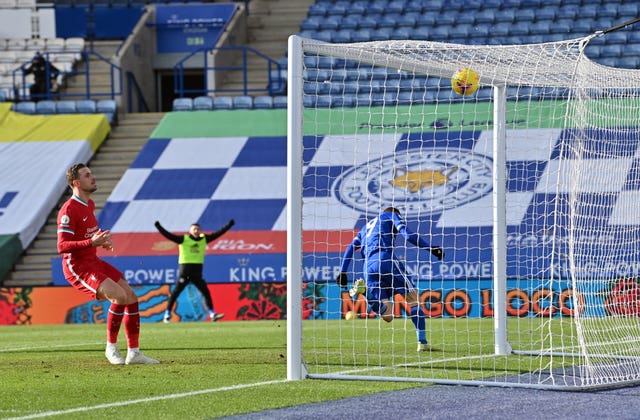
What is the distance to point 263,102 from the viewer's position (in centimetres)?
2659

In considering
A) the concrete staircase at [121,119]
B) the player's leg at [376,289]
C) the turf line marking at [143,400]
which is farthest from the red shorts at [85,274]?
the concrete staircase at [121,119]

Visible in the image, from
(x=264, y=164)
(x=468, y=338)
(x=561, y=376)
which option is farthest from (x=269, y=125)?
(x=561, y=376)

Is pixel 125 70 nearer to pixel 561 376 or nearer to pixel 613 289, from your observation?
pixel 613 289

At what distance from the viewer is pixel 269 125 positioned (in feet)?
84.5

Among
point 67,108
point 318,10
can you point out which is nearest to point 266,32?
point 318,10

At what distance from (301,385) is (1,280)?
601 inches

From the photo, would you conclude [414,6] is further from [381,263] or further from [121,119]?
[381,263]

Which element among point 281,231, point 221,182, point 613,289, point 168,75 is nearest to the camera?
point 613,289

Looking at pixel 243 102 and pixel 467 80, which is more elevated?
pixel 467 80

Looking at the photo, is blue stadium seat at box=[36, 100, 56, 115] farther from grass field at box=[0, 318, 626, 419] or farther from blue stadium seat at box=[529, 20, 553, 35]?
grass field at box=[0, 318, 626, 419]

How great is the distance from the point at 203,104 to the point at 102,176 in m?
2.93

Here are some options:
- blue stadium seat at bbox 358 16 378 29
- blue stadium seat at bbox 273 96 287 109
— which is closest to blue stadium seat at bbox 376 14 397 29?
blue stadium seat at bbox 358 16 378 29

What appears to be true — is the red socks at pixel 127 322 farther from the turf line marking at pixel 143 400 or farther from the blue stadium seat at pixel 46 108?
the blue stadium seat at pixel 46 108

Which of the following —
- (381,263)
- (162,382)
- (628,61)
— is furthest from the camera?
(628,61)
